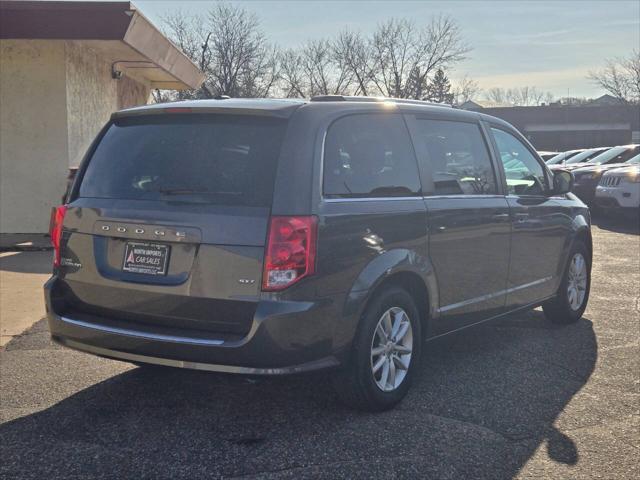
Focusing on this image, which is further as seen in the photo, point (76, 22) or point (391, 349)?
point (76, 22)

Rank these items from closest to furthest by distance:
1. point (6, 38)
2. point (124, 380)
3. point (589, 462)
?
point (589, 462) → point (124, 380) → point (6, 38)

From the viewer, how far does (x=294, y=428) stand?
405cm

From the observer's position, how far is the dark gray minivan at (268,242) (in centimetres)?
369

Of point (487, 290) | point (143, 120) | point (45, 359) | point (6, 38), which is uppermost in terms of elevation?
point (6, 38)

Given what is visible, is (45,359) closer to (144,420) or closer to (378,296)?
(144,420)

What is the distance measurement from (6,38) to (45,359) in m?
7.28

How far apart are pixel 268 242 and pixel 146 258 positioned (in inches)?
27.9

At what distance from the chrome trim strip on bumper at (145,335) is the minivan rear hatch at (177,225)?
68 millimetres

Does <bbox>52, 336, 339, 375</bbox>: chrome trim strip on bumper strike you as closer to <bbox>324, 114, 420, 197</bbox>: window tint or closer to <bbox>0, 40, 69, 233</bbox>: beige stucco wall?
<bbox>324, 114, 420, 197</bbox>: window tint

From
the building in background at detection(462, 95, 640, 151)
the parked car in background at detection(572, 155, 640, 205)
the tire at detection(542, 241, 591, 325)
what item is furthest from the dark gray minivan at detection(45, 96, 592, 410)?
the building in background at detection(462, 95, 640, 151)

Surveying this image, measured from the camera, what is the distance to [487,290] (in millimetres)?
5277

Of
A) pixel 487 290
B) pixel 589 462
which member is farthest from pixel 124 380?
pixel 589 462

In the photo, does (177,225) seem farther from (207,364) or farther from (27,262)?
(27,262)

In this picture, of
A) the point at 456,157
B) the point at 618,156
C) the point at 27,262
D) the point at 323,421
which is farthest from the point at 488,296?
the point at 618,156
